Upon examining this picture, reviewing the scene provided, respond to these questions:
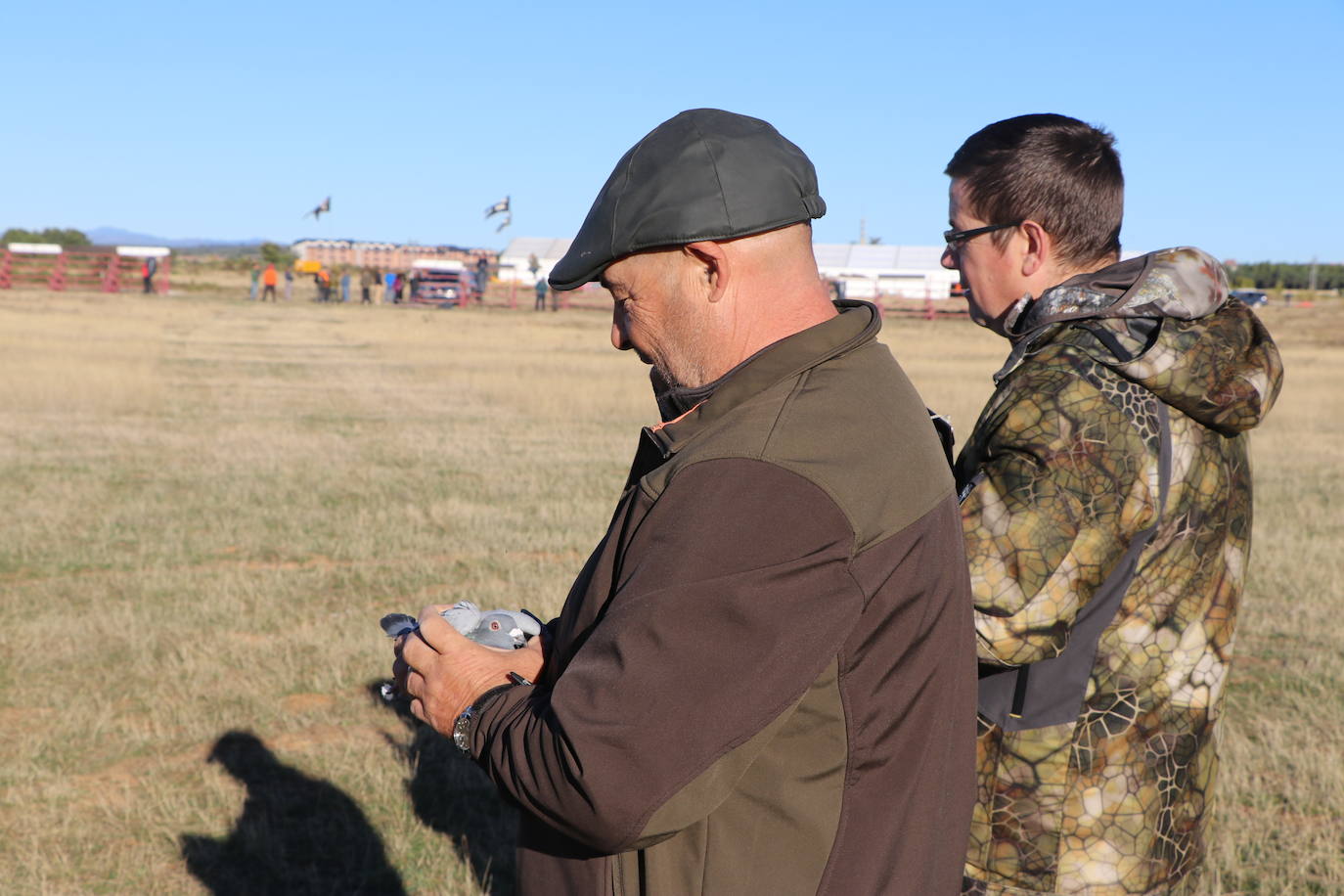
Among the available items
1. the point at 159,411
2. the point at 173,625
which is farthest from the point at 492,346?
the point at 173,625

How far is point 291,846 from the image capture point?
14.6 ft

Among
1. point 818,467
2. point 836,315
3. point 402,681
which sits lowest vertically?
point 402,681

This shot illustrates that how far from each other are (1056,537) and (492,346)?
2921cm

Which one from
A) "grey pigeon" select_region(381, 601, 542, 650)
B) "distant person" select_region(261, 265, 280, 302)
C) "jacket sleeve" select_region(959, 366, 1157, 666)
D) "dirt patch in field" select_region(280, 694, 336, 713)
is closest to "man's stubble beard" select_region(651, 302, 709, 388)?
"grey pigeon" select_region(381, 601, 542, 650)

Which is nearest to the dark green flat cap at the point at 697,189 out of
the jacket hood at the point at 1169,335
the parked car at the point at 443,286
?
the jacket hood at the point at 1169,335

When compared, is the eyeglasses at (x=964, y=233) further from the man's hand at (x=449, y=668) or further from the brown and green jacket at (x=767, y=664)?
the man's hand at (x=449, y=668)

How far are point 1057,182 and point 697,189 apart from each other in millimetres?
1092

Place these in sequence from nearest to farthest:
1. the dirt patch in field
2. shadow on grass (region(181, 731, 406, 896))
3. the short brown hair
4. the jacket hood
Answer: the jacket hood < the short brown hair < shadow on grass (region(181, 731, 406, 896)) < the dirt patch in field

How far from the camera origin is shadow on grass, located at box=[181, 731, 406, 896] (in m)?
4.21

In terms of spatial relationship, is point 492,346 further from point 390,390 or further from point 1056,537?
point 1056,537

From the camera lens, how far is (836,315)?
1.65 meters

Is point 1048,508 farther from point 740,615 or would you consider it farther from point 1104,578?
point 740,615

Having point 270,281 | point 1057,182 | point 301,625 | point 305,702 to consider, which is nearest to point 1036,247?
point 1057,182

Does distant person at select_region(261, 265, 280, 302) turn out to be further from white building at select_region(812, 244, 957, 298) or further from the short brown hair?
the short brown hair
